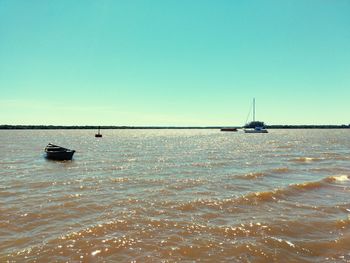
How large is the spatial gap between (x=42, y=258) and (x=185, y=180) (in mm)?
12922

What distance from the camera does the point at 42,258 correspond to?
8539mm

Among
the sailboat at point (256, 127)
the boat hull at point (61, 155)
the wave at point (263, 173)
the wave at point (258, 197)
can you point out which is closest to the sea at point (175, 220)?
the wave at point (258, 197)

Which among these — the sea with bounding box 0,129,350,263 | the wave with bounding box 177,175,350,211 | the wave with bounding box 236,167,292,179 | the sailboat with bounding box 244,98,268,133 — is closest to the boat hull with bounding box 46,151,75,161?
the sea with bounding box 0,129,350,263

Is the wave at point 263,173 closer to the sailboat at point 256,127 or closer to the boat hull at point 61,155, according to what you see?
the boat hull at point 61,155

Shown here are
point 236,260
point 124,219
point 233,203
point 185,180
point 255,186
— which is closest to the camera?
point 236,260

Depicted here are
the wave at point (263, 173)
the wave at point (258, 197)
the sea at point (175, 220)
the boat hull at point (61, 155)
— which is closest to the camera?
the sea at point (175, 220)

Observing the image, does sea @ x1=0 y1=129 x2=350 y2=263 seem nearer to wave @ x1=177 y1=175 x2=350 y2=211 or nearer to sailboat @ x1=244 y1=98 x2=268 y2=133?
wave @ x1=177 y1=175 x2=350 y2=211

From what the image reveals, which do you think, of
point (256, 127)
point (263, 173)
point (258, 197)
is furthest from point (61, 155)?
point (256, 127)

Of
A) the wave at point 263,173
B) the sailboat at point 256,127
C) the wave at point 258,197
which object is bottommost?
the wave at point 258,197

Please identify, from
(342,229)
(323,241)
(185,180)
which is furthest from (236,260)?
(185,180)

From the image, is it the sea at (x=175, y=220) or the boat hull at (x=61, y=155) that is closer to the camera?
the sea at (x=175, y=220)

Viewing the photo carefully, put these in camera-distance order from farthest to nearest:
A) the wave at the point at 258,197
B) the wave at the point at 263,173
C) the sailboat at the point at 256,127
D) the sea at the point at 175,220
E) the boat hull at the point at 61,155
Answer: the sailboat at the point at 256,127
the boat hull at the point at 61,155
the wave at the point at 263,173
the wave at the point at 258,197
the sea at the point at 175,220

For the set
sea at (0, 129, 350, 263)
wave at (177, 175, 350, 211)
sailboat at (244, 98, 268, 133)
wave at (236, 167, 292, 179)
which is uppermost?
sailboat at (244, 98, 268, 133)

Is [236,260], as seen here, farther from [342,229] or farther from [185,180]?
[185,180]
